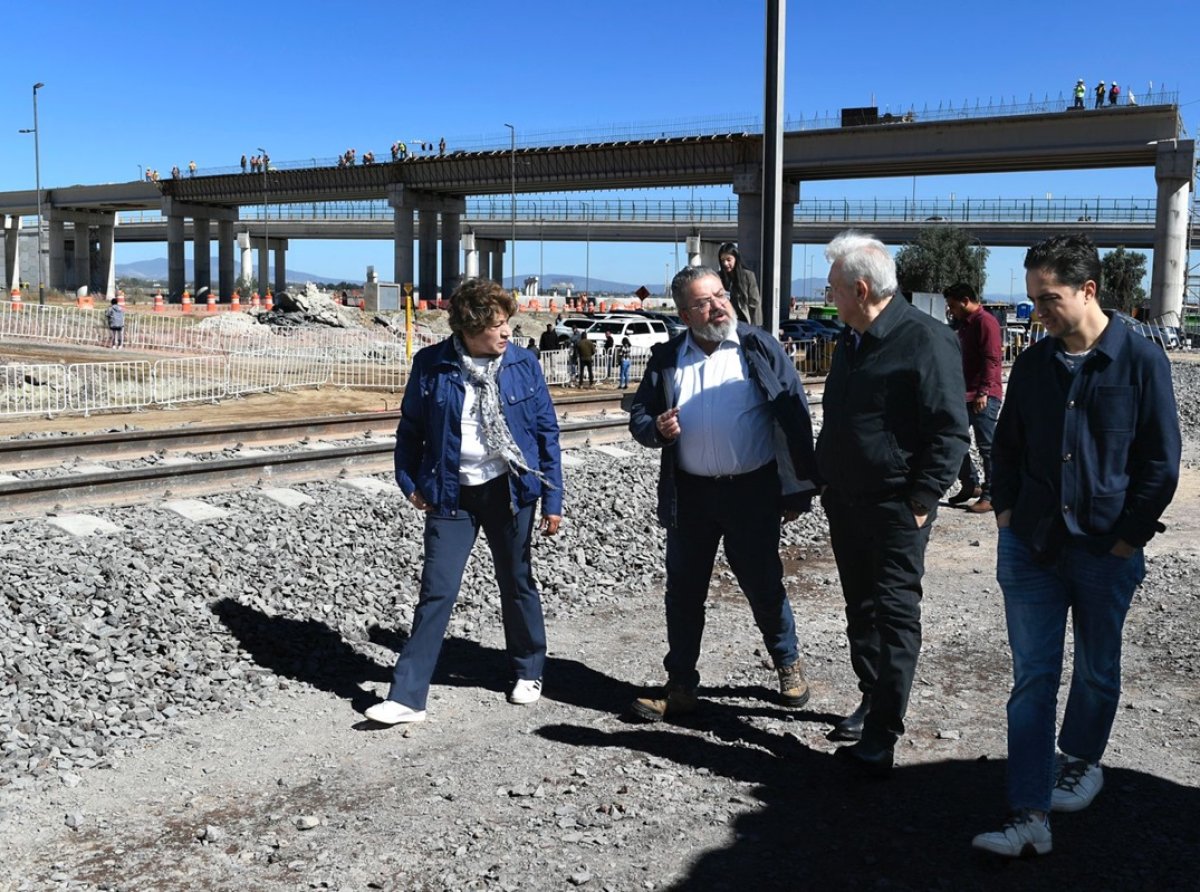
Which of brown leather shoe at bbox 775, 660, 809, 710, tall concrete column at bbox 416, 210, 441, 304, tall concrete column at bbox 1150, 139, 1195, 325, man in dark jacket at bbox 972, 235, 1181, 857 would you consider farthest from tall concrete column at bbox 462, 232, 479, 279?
man in dark jacket at bbox 972, 235, 1181, 857

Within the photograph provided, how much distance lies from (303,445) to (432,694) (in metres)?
8.18

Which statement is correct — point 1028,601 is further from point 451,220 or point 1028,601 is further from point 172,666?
point 451,220

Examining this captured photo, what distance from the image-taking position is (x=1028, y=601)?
4.04 metres

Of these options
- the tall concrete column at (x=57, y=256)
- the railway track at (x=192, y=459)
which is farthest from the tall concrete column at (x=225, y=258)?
the railway track at (x=192, y=459)

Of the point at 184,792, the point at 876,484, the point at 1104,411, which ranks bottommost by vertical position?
the point at 184,792

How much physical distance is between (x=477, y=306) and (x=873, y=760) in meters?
2.60

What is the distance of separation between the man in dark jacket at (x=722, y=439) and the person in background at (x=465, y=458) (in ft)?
1.95

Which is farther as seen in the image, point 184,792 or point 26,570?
point 26,570

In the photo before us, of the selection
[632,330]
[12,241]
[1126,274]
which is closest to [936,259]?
[1126,274]

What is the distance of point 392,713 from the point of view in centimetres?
532

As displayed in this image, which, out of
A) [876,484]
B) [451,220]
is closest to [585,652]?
[876,484]

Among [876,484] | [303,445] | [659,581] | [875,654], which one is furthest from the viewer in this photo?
[303,445]

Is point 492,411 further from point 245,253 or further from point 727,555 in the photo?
point 245,253

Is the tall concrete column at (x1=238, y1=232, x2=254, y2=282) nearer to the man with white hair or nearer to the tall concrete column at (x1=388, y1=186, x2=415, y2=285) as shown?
the tall concrete column at (x1=388, y1=186, x2=415, y2=285)
